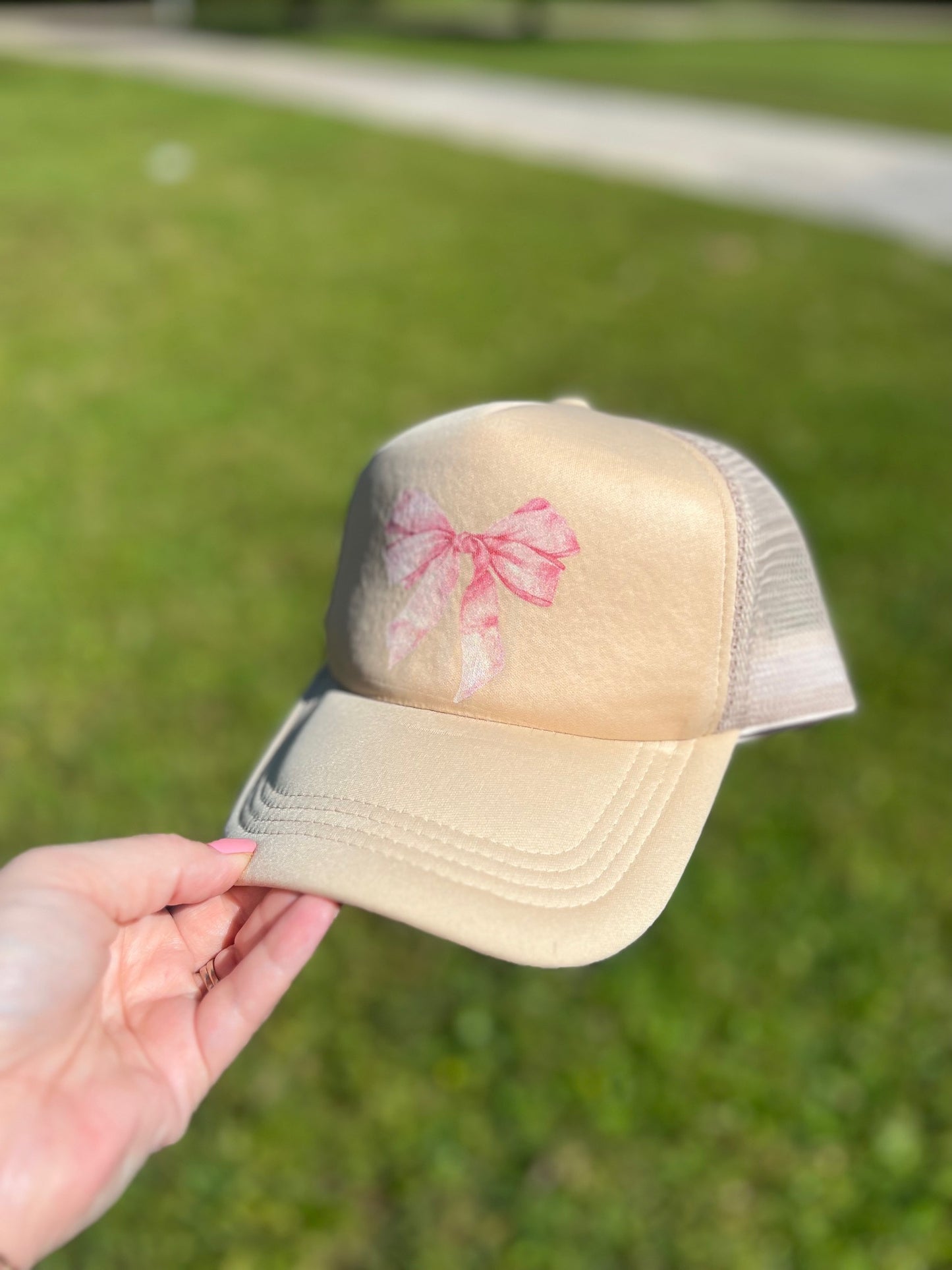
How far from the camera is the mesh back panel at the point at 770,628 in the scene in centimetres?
155

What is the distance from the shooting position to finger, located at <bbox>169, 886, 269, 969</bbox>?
155cm

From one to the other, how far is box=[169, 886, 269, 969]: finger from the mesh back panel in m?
0.72

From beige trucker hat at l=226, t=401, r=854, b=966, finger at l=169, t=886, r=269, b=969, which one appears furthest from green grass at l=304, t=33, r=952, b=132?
finger at l=169, t=886, r=269, b=969

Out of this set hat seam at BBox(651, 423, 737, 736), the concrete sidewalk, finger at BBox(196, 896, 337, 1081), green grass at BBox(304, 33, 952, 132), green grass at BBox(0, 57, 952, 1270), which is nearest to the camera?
finger at BBox(196, 896, 337, 1081)

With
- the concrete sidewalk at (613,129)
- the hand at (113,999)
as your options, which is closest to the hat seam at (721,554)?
the hand at (113,999)

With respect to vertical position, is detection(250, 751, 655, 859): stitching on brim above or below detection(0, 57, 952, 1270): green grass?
above

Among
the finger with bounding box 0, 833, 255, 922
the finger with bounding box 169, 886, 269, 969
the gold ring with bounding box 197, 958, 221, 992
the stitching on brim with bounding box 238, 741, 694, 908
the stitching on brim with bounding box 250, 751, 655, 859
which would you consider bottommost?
the gold ring with bounding box 197, 958, 221, 992

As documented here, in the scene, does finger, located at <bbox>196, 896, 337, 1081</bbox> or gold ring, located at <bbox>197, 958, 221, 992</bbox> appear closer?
finger, located at <bbox>196, 896, 337, 1081</bbox>

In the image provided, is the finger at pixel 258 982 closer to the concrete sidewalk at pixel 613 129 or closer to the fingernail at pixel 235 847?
the fingernail at pixel 235 847

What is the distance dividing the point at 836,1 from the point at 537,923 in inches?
1306

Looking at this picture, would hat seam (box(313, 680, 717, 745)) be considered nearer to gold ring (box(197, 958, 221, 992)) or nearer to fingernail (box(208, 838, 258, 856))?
fingernail (box(208, 838, 258, 856))

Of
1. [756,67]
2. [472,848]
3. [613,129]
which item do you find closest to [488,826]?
[472,848]

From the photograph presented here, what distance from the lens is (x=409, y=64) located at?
14547 millimetres

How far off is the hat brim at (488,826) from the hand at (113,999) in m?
0.10
